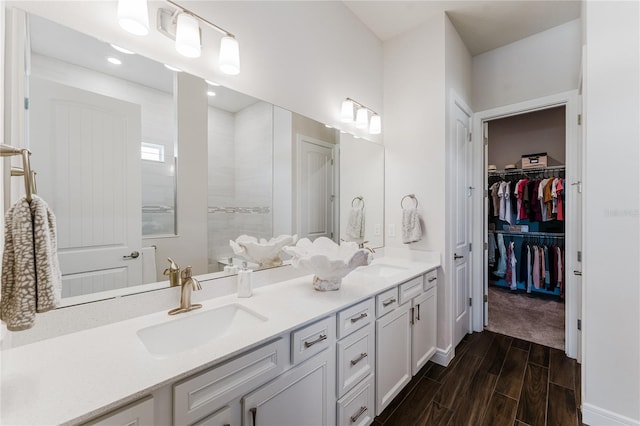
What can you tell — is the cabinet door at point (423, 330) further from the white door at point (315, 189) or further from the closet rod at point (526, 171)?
the closet rod at point (526, 171)

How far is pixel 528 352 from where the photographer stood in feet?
8.10

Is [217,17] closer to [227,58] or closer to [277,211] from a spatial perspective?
[227,58]

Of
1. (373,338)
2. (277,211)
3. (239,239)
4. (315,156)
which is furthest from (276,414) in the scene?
(315,156)

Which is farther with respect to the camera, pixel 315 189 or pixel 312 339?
pixel 315 189

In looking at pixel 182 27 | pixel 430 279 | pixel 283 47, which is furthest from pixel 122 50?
pixel 430 279

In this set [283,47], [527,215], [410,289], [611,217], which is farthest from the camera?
[527,215]

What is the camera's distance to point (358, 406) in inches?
57.8

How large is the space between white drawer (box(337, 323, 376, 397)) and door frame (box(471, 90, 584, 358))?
1886 millimetres

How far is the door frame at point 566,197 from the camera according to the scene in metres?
2.36

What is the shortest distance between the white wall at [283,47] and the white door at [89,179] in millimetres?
296

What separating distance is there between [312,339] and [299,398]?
0.76 ft

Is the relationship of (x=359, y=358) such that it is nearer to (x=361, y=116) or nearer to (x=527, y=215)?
(x=361, y=116)

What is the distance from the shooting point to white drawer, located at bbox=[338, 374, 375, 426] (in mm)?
1361

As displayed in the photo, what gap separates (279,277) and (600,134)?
206 cm
